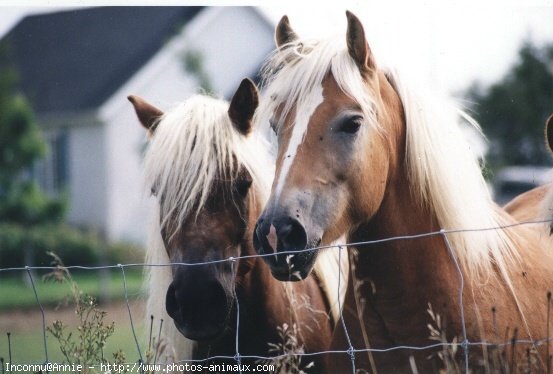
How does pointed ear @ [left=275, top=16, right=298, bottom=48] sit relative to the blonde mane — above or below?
above

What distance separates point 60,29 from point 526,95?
58.8ft

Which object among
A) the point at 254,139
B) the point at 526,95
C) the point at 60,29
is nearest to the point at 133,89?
the point at 60,29

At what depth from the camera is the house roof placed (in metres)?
24.2

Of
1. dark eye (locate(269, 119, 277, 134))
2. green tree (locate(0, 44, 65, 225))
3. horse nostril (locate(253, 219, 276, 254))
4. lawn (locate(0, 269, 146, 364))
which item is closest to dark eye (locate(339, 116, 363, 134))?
dark eye (locate(269, 119, 277, 134))

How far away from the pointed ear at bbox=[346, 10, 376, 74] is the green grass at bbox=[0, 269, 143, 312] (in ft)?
44.3

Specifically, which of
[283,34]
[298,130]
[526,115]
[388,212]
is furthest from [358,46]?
[526,115]

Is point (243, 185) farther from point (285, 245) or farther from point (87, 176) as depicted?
point (87, 176)

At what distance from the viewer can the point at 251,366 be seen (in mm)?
3994

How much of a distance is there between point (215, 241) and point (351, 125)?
0.93 metres

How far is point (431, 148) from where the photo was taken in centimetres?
347

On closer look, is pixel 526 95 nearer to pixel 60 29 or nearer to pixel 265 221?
pixel 60 29

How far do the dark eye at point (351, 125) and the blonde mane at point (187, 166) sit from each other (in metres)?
0.80

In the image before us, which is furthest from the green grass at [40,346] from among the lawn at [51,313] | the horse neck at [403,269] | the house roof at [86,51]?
the house roof at [86,51]

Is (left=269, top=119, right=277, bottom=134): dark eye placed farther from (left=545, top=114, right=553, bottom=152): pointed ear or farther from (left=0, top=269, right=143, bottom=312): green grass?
(left=0, top=269, right=143, bottom=312): green grass
